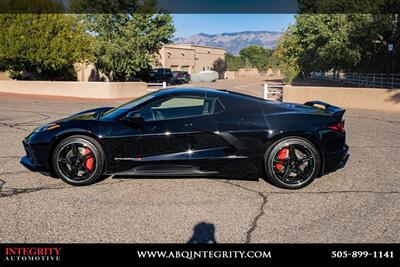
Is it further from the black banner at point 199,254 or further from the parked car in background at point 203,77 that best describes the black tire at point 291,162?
the parked car in background at point 203,77

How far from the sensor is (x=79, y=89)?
847 inches

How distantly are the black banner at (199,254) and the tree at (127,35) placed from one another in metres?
26.2

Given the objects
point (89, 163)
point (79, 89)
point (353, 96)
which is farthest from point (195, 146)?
point (79, 89)

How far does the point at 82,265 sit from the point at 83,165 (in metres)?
2.08

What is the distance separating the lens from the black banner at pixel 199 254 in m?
3.07

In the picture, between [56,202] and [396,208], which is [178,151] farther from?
[396,208]

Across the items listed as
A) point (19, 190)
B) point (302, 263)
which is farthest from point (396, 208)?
point (19, 190)

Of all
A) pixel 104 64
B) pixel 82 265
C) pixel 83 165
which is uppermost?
pixel 104 64

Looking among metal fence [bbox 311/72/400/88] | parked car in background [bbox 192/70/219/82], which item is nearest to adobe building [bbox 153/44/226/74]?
parked car in background [bbox 192/70/219/82]

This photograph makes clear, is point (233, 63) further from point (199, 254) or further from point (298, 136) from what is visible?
point (199, 254)

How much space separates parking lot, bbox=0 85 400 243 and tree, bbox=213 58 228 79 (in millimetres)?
75998

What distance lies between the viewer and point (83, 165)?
4.92 m

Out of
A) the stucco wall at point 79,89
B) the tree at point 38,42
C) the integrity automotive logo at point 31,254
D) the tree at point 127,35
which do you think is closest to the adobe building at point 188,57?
the tree at point 127,35

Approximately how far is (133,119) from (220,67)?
8032 centimetres
